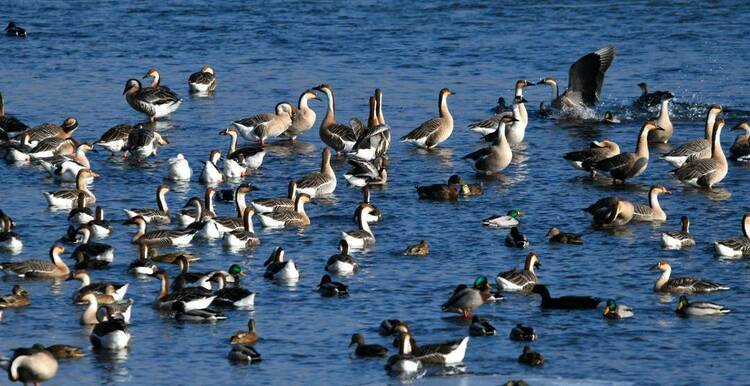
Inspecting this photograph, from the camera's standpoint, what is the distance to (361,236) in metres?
21.0

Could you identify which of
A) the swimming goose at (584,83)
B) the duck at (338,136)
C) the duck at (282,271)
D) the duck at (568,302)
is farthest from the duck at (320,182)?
the swimming goose at (584,83)

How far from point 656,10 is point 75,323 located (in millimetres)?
32167

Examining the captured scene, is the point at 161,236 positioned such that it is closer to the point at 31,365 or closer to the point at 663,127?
the point at 31,365

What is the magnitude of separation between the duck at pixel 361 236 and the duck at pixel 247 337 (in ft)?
13.6

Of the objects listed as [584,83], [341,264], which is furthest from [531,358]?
[584,83]

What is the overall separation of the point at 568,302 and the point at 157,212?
7.20m

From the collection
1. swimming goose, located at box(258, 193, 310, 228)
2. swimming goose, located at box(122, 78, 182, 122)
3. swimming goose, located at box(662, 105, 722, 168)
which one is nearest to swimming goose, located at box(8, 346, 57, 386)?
swimming goose, located at box(258, 193, 310, 228)

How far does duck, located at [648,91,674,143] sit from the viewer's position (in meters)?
29.1

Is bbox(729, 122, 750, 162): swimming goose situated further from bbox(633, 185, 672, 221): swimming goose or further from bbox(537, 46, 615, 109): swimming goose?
bbox(633, 185, 672, 221): swimming goose

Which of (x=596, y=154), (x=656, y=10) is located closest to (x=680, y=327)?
(x=596, y=154)

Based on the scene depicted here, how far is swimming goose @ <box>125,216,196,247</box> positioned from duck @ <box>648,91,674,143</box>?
439 inches

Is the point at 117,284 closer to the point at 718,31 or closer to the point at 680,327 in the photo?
the point at 680,327

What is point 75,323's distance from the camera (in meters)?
17.5

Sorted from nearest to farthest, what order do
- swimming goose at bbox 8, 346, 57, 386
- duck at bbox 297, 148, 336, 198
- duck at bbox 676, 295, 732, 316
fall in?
swimming goose at bbox 8, 346, 57, 386 → duck at bbox 676, 295, 732, 316 → duck at bbox 297, 148, 336, 198
